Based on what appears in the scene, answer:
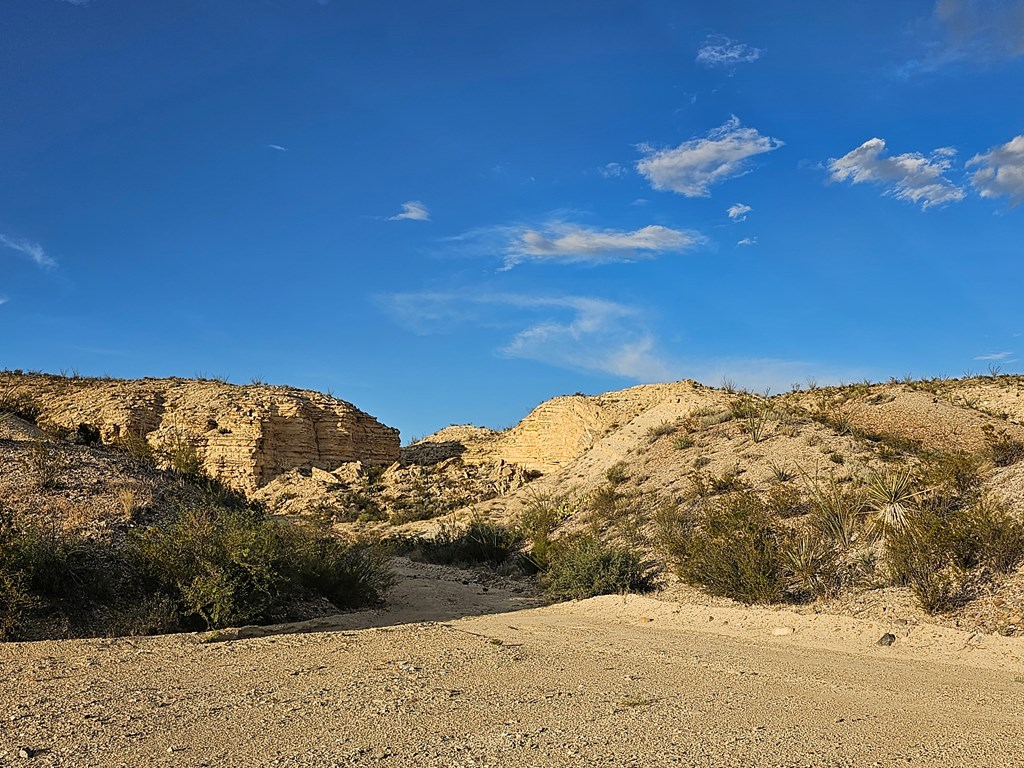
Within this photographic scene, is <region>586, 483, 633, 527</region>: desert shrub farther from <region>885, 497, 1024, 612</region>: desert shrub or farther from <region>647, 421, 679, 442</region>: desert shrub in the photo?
<region>885, 497, 1024, 612</region>: desert shrub

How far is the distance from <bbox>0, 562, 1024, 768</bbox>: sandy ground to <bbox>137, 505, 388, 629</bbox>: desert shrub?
47 cm

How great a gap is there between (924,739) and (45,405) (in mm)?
38648

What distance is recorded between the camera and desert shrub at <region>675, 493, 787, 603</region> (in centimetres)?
1177

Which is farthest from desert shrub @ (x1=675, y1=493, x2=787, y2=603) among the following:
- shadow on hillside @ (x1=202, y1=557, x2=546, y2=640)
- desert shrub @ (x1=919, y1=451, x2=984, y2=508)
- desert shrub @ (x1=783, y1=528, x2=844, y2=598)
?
shadow on hillside @ (x1=202, y1=557, x2=546, y2=640)

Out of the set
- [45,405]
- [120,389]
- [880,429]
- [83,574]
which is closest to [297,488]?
[120,389]

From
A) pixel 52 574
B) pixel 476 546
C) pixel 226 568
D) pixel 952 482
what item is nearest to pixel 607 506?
pixel 476 546

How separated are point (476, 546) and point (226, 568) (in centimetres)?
988

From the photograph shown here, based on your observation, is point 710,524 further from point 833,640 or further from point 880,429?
point 880,429

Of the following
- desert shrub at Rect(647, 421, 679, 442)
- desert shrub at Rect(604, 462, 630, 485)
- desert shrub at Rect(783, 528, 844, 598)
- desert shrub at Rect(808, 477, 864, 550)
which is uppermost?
desert shrub at Rect(647, 421, 679, 442)

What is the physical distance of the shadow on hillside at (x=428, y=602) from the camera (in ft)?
33.1

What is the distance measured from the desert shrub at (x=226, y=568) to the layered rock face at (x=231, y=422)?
22.4 m

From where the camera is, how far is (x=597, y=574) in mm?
13602

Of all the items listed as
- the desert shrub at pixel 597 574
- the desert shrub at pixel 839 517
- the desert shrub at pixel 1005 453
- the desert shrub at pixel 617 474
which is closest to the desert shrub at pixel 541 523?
the desert shrub at pixel 617 474

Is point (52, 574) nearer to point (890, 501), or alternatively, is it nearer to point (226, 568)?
point (226, 568)
